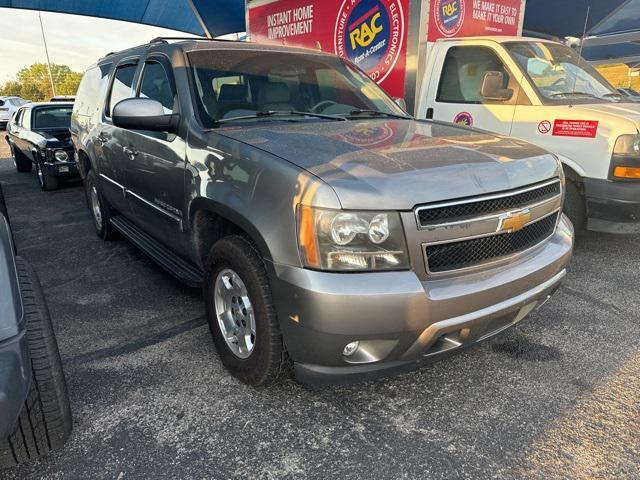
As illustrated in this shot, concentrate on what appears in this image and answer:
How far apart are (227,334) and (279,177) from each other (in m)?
1.03

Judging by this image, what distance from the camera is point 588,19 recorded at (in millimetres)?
11656

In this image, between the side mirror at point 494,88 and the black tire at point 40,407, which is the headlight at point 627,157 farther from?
the black tire at point 40,407

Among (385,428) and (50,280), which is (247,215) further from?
(50,280)

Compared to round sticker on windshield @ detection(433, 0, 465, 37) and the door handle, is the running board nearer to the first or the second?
the door handle

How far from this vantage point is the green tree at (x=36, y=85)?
68188 millimetres

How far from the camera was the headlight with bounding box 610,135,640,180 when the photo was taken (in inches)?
158

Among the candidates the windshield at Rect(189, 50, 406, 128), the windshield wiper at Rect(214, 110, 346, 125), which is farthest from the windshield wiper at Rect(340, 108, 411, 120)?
the windshield wiper at Rect(214, 110, 346, 125)

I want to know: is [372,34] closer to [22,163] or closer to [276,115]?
[276,115]

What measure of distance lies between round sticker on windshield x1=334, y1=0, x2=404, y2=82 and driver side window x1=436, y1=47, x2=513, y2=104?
0.62 m

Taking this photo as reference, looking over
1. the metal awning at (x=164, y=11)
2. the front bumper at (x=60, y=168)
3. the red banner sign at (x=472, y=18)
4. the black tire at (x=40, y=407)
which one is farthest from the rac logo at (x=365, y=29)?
the metal awning at (x=164, y=11)

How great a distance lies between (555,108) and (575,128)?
0.31 metres

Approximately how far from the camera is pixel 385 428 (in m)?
2.27

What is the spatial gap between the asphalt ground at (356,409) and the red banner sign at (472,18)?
11.1 ft

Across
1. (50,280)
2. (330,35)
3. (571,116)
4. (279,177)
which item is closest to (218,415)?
(279,177)
